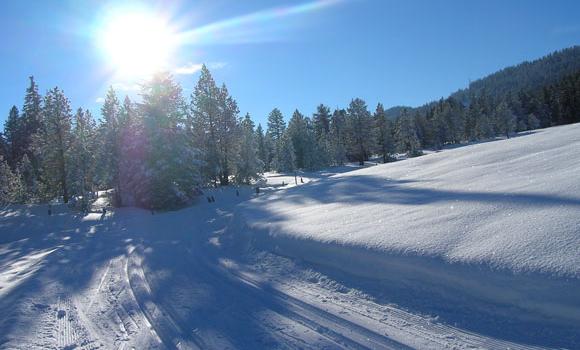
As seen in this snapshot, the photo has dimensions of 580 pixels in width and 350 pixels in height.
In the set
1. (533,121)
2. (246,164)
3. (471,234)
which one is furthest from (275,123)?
(471,234)

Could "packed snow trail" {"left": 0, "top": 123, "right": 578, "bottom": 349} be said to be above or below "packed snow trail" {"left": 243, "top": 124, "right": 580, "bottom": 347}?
below

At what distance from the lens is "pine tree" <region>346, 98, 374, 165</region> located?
5856cm

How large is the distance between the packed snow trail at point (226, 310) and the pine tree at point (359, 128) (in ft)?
168

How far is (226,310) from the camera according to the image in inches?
221

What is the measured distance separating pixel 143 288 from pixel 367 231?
4.55m

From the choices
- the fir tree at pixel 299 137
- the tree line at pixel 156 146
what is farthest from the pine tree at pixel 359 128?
the fir tree at pixel 299 137

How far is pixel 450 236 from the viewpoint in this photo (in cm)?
600

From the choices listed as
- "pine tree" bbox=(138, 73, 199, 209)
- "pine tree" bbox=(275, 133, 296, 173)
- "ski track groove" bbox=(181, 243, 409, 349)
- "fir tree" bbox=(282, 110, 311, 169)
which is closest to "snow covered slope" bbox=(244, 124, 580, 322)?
"ski track groove" bbox=(181, 243, 409, 349)

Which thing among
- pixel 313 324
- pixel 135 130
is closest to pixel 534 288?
→ pixel 313 324

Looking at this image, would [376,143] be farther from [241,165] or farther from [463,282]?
[463,282]

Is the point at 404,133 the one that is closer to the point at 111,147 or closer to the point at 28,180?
the point at 111,147

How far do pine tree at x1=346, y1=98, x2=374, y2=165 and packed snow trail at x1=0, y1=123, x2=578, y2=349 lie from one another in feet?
168

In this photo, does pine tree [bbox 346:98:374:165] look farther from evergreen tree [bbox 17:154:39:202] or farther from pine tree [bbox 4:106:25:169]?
pine tree [bbox 4:106:25:169]

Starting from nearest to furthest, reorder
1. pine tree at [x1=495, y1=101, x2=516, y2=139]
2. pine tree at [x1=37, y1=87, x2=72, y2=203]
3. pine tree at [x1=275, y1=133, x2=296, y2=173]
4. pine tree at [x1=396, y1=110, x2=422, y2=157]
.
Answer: pine tree at [x1=37, y1=87, x2=72, y2=203]
pine tree at [x1=275, y1=133, x2=296, y2=173]
pine tree at [x1=396, y1=110, x2=422, y2=157]
pine tree at [x1=495, y1=101, x2=516, y2=139]
